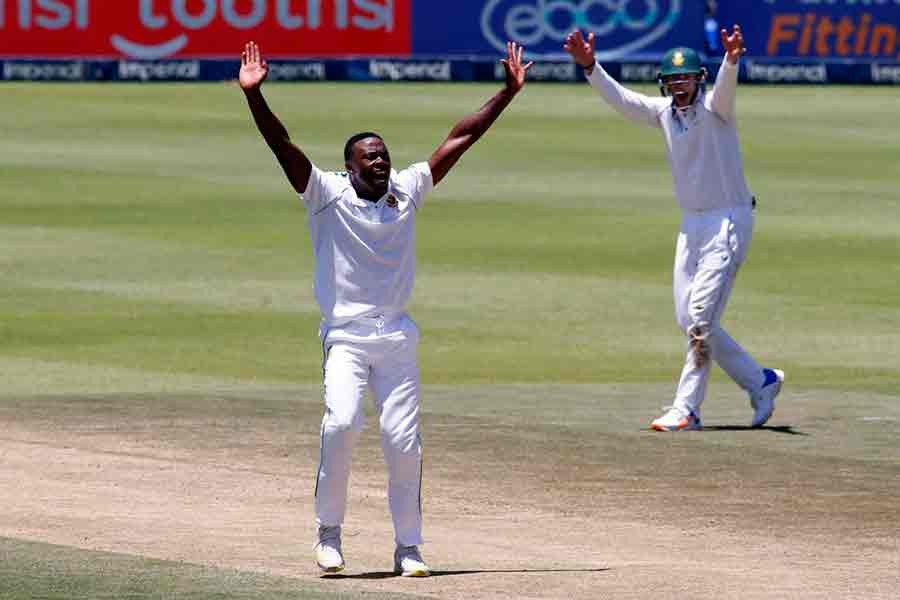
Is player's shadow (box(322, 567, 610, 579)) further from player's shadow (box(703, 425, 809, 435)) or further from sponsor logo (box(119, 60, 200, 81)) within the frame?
sponsor logo (box(119, 60, 200, 81))

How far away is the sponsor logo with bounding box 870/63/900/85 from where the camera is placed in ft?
135

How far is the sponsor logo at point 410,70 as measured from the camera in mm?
40094

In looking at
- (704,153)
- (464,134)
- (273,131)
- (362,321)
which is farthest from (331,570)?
(704,153)

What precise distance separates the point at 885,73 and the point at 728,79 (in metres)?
28.1

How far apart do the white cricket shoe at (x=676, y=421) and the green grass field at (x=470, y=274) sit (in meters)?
0.17

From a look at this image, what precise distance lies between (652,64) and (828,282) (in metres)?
18.6

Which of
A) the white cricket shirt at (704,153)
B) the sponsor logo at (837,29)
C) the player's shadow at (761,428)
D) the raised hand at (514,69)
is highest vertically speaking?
the raised hand at (514,69)

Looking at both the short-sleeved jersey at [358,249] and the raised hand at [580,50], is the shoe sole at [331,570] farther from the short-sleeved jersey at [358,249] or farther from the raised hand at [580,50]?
the raised hand at [580,50]

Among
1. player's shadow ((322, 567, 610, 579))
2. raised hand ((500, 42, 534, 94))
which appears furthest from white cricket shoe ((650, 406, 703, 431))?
player's shadow ((322, 567, 610, 579))

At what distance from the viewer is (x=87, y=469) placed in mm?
12430

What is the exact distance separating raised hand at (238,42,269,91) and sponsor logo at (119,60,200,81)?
2967 cm

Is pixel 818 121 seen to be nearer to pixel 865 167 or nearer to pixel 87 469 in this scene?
pixel 865 167

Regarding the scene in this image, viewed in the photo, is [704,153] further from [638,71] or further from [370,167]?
[638,71]

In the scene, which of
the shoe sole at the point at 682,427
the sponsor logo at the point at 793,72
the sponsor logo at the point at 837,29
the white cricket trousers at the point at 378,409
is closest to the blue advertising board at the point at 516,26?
the sponsor logo at the point at 793,72
